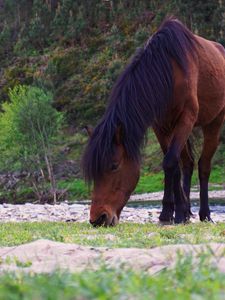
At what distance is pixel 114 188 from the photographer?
36.1 feet

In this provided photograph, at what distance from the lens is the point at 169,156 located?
11.4 meters

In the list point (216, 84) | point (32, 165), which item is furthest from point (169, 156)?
point (32, 165)

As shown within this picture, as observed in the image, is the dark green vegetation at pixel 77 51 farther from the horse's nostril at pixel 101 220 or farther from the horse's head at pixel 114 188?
the horse's nostril at pixel 101 220

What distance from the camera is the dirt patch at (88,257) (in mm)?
4699

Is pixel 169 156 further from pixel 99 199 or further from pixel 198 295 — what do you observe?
pixel 198 295

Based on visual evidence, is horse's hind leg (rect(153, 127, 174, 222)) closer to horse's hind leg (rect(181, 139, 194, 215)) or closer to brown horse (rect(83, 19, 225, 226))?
brown horse (rect(83, 19, 225, 226))

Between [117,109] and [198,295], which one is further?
[117,109]

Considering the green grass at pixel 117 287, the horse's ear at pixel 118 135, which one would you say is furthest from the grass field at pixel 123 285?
the horse's ear at pixel 118 135

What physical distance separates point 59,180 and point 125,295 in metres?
64.3

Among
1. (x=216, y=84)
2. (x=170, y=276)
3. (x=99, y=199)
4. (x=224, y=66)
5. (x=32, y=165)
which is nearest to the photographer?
(x=170, y=276)

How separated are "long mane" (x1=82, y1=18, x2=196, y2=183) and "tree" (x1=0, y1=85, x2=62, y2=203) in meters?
41.8

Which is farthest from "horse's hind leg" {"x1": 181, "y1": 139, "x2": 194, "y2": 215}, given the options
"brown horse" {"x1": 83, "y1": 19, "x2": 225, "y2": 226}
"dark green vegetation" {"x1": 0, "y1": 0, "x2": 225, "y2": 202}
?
"dark green vegetation" {"x1": 0, "y1": 0, "x2": 225, "y2": 202}

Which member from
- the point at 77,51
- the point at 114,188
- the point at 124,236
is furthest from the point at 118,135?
the point at 77,51

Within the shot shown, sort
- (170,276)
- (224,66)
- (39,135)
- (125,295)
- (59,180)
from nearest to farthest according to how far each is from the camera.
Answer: (125,295)
(170,276)
(224,66)
(39,135)
(59,180)
